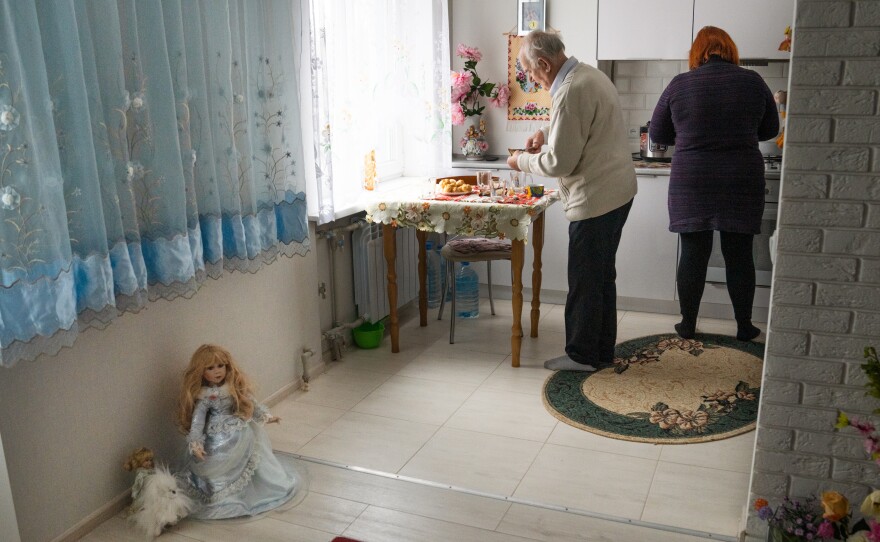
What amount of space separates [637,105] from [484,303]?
147cm

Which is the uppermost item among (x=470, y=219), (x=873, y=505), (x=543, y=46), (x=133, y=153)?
(x=543, y=46)

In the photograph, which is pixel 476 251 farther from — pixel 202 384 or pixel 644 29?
pixel 202 384

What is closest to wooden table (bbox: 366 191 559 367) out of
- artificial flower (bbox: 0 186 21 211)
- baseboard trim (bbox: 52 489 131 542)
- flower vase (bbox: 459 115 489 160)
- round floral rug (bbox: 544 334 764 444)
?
round floral rug (bbox: 544 334 764 444)

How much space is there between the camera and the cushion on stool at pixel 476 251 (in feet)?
13.3

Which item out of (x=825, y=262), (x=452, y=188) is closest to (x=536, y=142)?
(x=452, y=188)

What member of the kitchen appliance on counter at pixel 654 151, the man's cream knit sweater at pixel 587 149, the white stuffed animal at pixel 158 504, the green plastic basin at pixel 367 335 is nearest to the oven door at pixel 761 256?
the kitchen appliance on counter at pixel 654 151

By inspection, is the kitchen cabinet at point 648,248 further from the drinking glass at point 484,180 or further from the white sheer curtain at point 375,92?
the white sheer curtain at point 375,92

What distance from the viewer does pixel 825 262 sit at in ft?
6.89

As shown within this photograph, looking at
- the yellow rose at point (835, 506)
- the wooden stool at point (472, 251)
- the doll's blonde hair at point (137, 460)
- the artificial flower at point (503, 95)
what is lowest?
the doll's blonde hair at point (137, 460)

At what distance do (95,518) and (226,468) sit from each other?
41 cm

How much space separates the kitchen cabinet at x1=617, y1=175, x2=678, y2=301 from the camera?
4.46m

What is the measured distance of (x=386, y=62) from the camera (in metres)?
4.25

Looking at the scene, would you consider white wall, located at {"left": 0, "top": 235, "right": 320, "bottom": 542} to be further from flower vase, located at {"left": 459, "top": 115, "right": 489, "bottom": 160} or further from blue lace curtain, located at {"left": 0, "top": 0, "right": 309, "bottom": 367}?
flower vase, located at {"left": 459, "top": 115, "right": 489, "bottom": 160}

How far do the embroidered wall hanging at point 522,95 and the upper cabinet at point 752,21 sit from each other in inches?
39.0
